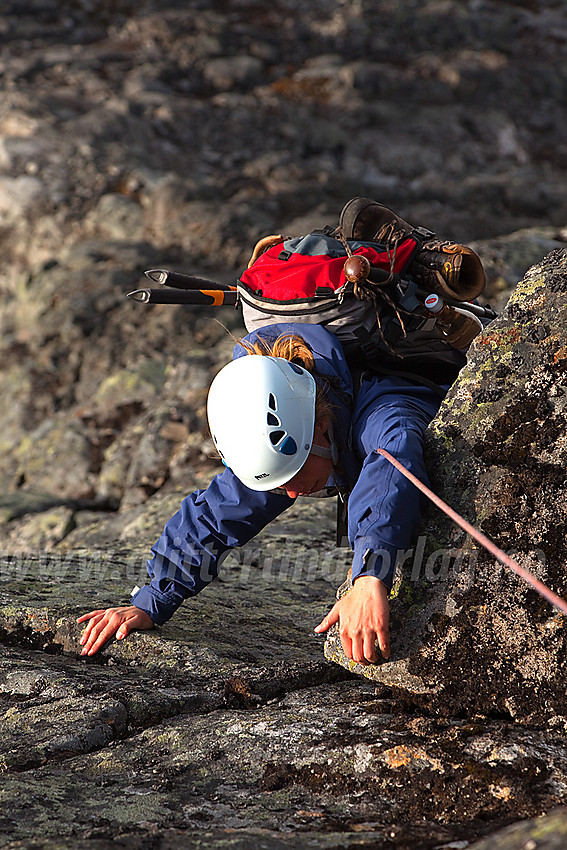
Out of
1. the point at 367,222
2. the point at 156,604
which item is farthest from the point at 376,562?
the point at 367,222

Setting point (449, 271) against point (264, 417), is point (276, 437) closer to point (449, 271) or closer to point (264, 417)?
point (264, 417)

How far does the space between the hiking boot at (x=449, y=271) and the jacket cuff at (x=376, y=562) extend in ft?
6.15

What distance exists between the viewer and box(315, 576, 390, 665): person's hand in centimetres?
386

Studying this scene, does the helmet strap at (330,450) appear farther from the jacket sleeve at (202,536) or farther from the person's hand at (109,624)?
the person's hand at (109,624)

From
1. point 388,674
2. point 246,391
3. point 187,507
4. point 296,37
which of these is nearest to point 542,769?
point 388,674

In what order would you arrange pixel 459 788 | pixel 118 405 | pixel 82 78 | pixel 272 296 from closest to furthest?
1. pixel 459 788
2. pixel 272 296
3. pixel 118 405
4. pixel 82 78

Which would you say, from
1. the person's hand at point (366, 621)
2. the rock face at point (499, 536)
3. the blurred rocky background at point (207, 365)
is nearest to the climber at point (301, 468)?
the person's hand at point (366, 621)

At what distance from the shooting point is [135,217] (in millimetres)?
19953

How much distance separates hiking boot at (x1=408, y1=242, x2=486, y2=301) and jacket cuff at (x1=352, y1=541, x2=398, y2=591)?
1.88 meters

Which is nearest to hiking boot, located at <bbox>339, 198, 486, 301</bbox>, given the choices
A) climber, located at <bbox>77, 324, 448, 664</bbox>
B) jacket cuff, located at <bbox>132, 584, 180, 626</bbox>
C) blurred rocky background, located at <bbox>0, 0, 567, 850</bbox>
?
blurred rocky background, located at <bbox>0, 0, 567, 850</bbox>

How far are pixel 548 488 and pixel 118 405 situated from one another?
9794 millimetres

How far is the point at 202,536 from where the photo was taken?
200 inches

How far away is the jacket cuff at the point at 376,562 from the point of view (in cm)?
396

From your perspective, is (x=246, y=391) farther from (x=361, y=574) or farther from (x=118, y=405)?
(x=118, y=405)
